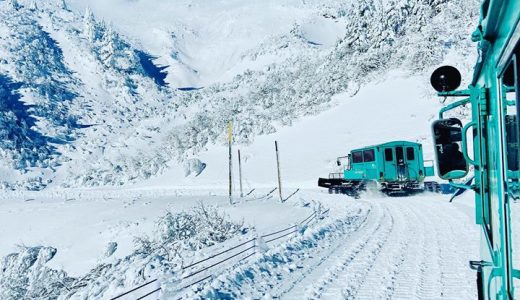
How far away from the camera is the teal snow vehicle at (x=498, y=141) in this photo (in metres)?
2.46

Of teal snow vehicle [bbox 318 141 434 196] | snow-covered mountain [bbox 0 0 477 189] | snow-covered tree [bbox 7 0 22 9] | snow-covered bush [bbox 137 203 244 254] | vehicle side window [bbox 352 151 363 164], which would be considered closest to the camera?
snow-covered bush [bbox 137 203 244 254]

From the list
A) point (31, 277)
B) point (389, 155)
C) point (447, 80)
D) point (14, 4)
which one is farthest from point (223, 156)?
point (14, 4)

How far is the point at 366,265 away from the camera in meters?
10.3

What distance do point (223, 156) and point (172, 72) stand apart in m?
104

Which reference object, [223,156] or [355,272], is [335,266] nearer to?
[355,272]

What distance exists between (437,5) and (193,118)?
46869 millimetres

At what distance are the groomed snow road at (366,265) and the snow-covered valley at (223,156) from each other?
0.06m

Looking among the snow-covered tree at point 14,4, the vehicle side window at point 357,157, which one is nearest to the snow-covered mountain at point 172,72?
the snow-covered tree at point 14,4

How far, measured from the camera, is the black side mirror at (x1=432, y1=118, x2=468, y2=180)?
4215mm

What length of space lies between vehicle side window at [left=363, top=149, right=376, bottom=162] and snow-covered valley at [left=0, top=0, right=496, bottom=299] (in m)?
2.50

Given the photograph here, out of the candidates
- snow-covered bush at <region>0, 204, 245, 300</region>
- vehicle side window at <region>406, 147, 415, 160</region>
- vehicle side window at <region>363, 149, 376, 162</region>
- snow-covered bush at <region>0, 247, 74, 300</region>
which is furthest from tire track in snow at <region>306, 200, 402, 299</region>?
vehicle side window at <region>406, 147, 415, 160</region>

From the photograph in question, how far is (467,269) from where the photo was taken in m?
9.34

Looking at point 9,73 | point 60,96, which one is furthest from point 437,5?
point 9,73

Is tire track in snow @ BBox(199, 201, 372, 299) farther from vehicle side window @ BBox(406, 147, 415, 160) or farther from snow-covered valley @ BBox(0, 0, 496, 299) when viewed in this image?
vehicle side window @ BBox(406, 147, 415, 160)
